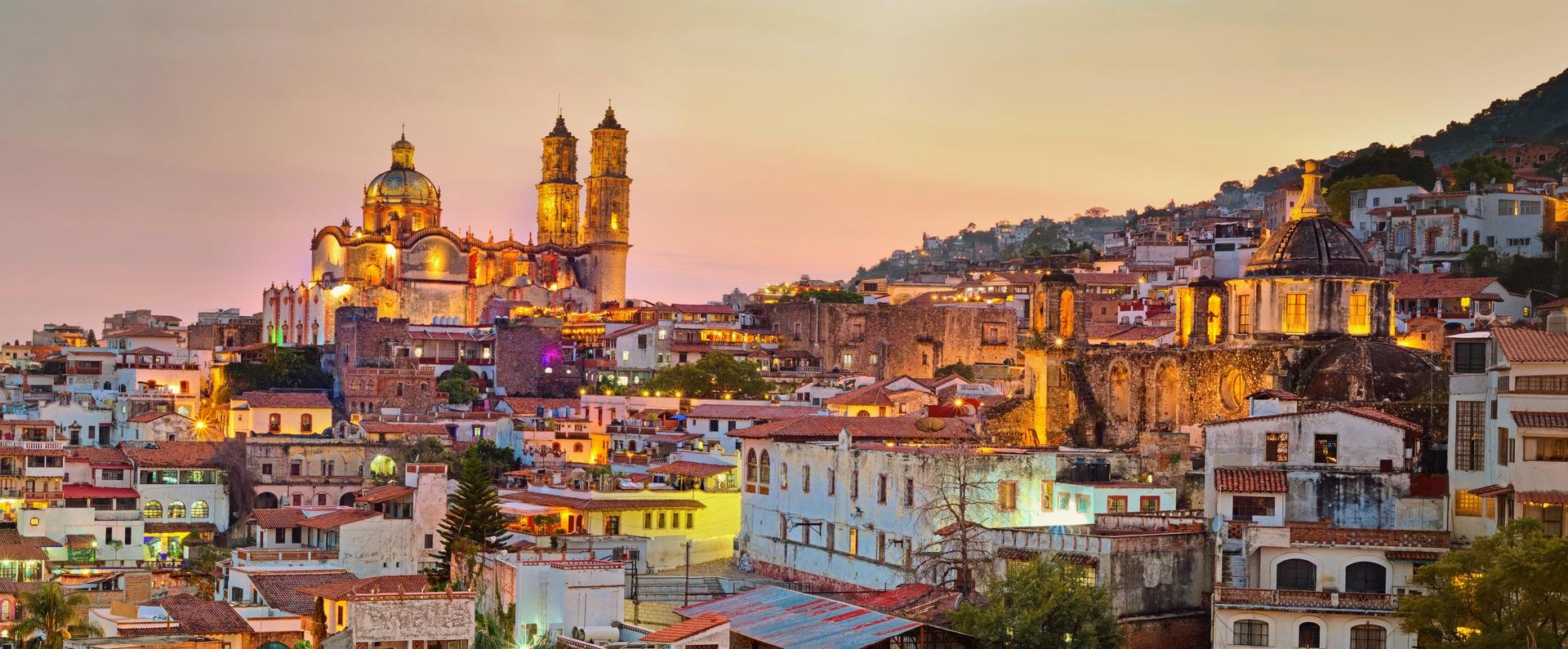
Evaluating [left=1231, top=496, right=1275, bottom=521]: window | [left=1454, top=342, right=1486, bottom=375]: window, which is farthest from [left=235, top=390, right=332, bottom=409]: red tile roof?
[left=1454, top=342, right=1486, bottom=375]: window

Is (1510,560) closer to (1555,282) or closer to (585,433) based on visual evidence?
(1555,282)

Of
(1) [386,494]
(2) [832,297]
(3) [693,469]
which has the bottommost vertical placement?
(1) [386,494]

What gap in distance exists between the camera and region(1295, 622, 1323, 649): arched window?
35219 millimetres

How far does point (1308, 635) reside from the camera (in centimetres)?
3531

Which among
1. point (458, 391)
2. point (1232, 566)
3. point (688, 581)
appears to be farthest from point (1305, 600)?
point (458, 391)

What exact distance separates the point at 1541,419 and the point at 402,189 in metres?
81.2

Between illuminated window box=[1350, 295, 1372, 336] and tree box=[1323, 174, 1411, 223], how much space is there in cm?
3274

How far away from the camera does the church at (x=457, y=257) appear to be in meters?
100

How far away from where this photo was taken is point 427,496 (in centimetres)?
5384

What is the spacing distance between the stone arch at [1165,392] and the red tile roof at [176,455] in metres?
28.7

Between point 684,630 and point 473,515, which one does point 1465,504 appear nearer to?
point 684,630

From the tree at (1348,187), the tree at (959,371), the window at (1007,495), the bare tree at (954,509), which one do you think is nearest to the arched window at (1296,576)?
the bare tree at (954,509)

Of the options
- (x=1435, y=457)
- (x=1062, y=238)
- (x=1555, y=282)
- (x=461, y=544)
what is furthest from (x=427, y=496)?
(x=1062, y=238)

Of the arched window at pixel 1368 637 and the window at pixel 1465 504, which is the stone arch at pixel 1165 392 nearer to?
the window at pixel 1465 504
